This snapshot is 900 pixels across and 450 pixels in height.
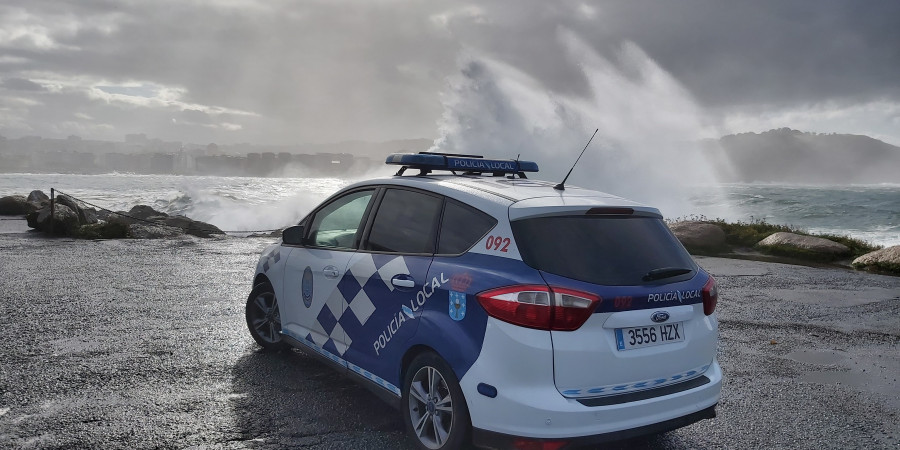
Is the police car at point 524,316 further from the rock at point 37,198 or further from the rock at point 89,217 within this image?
the rock at point 37,198

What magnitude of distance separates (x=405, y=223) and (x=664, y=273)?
1578mm

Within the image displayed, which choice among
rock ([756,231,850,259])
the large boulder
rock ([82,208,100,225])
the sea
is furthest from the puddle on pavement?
rock ([82,208,100,225])

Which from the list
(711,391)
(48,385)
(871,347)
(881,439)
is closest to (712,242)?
(871,347)

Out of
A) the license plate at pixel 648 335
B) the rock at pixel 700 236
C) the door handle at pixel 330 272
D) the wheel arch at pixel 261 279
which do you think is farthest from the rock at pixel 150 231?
the license plate at pixel 648 335

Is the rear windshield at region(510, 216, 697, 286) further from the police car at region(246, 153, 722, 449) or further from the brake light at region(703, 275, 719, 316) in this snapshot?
the brake light at region(703, 275, 719, 316)

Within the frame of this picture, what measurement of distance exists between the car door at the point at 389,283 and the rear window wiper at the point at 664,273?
1.14m

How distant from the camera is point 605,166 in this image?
47.7m

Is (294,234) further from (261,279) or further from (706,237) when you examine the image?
(706,237)

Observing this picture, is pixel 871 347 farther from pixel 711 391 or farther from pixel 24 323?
pixel 24 323

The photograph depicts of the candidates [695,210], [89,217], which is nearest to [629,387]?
[89,217]

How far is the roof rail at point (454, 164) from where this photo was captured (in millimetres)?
4602

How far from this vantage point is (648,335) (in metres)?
3.34

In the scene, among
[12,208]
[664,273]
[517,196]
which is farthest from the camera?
[12,208]

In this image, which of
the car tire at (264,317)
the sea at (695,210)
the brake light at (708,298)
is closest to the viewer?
the brake light at (708,298)
